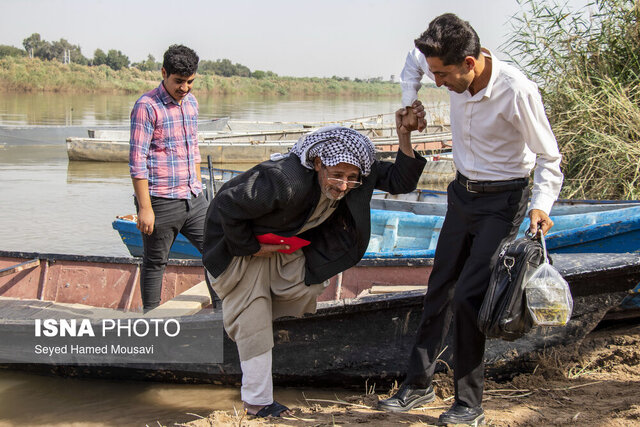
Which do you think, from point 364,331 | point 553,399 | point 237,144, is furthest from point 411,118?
point 237,144

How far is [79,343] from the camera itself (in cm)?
436

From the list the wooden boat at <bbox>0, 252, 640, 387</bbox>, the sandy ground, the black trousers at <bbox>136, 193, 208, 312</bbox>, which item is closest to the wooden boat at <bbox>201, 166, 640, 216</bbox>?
the wooden boat at <bbox>0, 252, 640, 387</bbox>

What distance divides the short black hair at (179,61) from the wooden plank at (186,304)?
59.8 inches

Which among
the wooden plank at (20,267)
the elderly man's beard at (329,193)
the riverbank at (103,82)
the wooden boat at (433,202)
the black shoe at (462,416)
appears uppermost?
the riverbank at (103,82)

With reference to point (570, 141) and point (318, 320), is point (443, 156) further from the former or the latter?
point (318, 320)

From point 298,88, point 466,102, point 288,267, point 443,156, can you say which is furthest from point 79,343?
point 298,88

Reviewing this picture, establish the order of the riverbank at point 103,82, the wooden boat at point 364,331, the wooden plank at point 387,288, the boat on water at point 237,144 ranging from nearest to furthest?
the wooden boat at point 364,331
the wooden plank at point 387,288
the boat on water at point 237,144
the riverbank at point 103,82

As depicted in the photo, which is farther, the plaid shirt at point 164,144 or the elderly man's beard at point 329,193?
the plaid shirt at point 164,144

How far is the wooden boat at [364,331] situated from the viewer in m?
3.59

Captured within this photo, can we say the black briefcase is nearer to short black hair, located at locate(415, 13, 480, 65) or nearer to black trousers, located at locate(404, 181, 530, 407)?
black trousers, located at locate(404, 181, 530, 407)

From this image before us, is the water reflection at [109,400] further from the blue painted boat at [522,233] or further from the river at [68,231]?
the blue painted boat at [522,233]

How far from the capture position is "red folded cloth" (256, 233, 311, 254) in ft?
9.87

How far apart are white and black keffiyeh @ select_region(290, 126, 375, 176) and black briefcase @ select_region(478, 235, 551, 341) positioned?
0.72 metres

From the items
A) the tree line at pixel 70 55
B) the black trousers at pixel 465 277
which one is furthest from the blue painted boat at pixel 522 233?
the tree line at pixel 70 55
